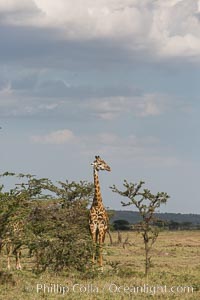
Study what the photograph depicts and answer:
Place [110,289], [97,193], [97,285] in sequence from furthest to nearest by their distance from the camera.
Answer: [97,193] → [97,285] → [110,289]

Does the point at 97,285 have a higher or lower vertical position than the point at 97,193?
lower

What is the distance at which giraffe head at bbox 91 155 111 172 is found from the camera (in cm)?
2144

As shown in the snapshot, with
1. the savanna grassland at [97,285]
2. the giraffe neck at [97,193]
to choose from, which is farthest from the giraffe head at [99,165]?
the savanna grassland at [97,285]

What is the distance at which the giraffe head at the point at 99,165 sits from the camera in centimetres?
2144

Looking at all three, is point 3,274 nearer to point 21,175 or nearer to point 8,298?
point 8,298

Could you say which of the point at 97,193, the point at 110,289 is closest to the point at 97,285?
the point at 110,289

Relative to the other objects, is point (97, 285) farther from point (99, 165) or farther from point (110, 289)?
point (99, 165)

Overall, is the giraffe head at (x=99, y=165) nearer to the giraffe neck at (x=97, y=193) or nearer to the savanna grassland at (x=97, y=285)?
the giraffe neck at (x=97, y=193)

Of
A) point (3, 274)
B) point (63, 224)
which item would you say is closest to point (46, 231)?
point (63, 224)

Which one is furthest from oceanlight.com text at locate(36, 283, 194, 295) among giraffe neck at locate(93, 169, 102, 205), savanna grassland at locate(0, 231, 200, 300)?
giraffe neck at locate(93, 169, 102, 205)

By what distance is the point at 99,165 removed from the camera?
2148 centimetres

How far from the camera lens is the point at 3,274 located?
17.2 metres

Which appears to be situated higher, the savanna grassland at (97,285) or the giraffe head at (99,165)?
the giraffe head at (99,165)

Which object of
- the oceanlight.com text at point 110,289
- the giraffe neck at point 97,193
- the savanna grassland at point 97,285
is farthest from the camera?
the giraffe neck at point 97,193
